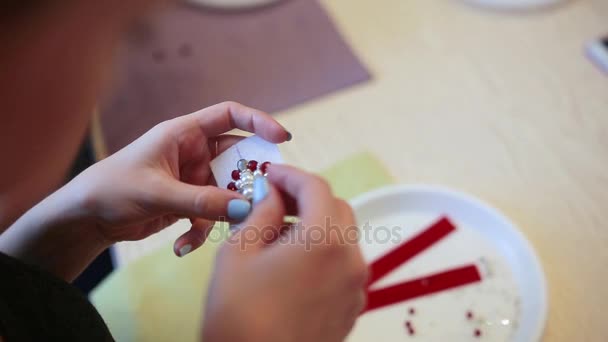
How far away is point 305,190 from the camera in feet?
1.22

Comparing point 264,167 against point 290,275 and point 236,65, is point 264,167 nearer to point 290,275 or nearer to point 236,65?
point 290,275

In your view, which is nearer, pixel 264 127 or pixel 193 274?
pixel 264 127

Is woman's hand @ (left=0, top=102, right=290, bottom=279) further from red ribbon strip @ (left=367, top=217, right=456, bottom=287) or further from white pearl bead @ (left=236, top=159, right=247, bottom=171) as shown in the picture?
red ribbon strip @ (left=367, top=217, right=456, bottom=287)

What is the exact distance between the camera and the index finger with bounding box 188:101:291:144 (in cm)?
45

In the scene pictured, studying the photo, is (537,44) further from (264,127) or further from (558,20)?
(264,127)

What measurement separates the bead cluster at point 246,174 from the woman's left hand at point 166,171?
0.03 feet

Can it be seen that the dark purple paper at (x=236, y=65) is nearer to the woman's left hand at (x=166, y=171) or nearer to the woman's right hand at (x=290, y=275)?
the woman's left hand at (x=166, y=171)

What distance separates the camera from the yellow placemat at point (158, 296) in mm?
551

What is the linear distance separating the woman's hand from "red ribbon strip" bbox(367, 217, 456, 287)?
7.6 inches

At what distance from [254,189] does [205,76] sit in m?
0.42

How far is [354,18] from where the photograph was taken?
87cm

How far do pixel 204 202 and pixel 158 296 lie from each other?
0.23 metres

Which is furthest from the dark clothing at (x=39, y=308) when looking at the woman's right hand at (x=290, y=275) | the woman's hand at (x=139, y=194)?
the woman's right hand at (x=290, y=275)

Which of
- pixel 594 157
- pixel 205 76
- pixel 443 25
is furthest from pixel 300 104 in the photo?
pixel 594 157
